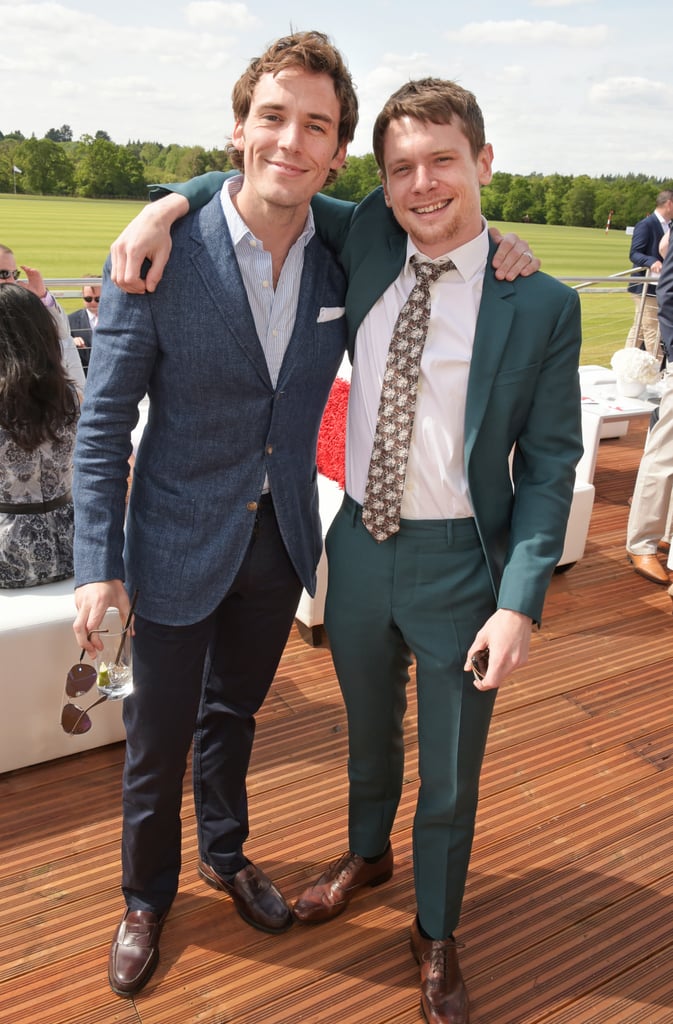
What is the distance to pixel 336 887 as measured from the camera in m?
2.06

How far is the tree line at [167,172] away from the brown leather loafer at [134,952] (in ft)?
132

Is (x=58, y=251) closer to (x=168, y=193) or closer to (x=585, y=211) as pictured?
(x=585, y=211)

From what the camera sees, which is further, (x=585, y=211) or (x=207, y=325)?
(x=585, y=211)

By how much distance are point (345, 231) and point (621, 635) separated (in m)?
2.49

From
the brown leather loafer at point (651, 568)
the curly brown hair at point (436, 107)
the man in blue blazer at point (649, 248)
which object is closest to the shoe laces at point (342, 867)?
the curly brown hair at point (436, 107)

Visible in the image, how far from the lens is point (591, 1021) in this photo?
183 centimetres

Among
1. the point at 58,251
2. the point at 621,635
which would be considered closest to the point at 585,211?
the point at 58,251

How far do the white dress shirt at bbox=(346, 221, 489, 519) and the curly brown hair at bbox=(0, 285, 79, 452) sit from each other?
123cm

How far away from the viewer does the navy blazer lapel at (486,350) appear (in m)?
1.52

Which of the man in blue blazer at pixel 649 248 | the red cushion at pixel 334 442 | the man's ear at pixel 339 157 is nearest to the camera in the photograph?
the man's ear at pixel 339 157

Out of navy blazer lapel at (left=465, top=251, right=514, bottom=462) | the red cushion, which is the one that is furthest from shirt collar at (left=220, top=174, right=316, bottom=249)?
the red cushion

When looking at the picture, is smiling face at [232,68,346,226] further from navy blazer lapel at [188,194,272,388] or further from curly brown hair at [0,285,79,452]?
curly brown hair at [0,285,79,452]

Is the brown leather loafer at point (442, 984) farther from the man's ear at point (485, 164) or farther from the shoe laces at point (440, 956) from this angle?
the man's ear at point (485, 164)

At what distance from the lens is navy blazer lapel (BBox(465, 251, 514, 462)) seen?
1.52 meters
